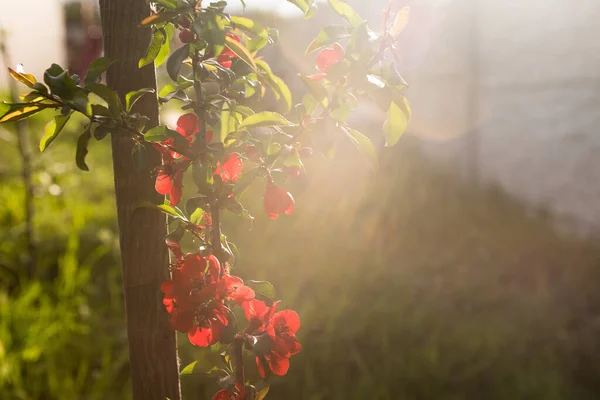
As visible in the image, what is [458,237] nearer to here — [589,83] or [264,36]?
[589,83]

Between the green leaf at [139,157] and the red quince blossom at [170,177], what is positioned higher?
the green leaf at [139,157]

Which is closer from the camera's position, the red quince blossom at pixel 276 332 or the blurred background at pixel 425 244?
the red quince blossom at pixel 276 332

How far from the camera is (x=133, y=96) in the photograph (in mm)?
912

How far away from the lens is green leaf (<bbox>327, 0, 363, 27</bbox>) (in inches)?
32.6

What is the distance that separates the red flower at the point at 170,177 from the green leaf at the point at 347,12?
34 cm

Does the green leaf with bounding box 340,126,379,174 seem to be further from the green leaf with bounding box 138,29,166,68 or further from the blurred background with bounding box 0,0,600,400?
the blurred background with bounding box 0,0,600,400

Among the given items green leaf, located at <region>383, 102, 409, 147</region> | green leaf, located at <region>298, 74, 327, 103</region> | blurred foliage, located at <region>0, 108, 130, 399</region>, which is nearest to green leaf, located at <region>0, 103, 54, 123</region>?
green leaf, located at <region>298, 74, 327, 103</region>

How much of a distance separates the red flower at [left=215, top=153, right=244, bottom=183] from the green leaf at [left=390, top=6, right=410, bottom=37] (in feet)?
1.03

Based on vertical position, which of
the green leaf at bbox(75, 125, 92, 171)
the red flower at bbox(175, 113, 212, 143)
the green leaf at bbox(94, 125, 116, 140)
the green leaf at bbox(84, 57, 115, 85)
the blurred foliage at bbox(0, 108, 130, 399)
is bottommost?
the blurred foliage at bbox(0, 108, 130, 399)

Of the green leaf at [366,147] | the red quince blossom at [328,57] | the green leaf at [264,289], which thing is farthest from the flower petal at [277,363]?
the red quince blossom at [328,57]

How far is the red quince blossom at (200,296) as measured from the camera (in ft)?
2.96

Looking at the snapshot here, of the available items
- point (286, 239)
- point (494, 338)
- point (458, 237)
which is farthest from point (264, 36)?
point (458, 237)

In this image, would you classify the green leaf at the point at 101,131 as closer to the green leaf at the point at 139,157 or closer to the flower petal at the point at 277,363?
the green leaf at the point at 139,157

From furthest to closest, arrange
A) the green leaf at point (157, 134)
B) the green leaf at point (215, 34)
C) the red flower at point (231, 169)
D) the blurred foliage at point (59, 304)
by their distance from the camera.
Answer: the blurred foliage at point (59, 304)
the red flower at point (231, 169)
the green leaf at point (157, 134)
the green leaf at point (215, 34)
